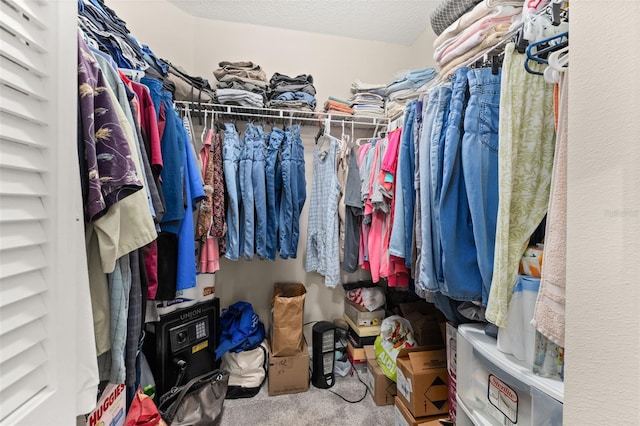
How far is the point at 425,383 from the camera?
126 centimetres

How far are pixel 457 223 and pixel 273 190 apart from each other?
1.12 meters

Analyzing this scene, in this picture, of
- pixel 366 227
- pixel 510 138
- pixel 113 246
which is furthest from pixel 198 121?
pixel 510 138

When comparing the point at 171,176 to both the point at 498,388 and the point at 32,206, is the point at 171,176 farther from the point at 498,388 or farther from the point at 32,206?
the point at 498,388

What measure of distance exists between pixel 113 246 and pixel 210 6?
2017 mm

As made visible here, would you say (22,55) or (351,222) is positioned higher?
(22,55)

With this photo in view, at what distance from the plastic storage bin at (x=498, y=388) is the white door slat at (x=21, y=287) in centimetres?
114

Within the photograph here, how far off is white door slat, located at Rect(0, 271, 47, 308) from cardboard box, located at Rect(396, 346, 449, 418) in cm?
142

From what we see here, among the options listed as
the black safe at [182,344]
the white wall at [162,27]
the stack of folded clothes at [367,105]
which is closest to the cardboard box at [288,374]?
the black safe at [182,344]

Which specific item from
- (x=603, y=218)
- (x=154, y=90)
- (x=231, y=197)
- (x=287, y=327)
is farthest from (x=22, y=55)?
(x=287, y=327)

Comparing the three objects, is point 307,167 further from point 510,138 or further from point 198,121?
point 510,138

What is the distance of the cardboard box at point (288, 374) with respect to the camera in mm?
1704

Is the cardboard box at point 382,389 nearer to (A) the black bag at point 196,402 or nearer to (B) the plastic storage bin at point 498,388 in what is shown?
(B) the plastic storage bin at point 498,388

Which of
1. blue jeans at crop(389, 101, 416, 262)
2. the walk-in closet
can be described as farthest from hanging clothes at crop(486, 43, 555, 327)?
blue jeans at crop(389, 101, 416, 262)

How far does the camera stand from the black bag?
1.33 meters
